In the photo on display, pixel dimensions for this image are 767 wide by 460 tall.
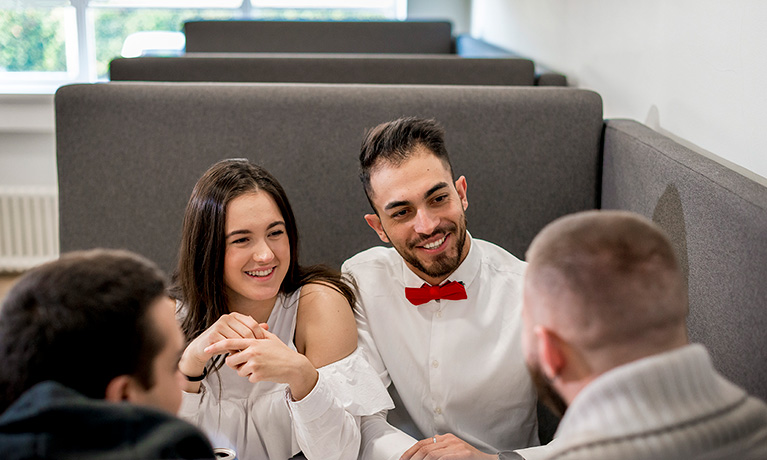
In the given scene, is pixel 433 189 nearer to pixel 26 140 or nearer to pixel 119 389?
pixel 119 389

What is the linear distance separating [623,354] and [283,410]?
1.00 metres

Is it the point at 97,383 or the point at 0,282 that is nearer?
the point at 97,383

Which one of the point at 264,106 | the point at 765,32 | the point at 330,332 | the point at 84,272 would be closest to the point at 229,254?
the point at 330,332

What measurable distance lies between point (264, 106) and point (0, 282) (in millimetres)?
3178

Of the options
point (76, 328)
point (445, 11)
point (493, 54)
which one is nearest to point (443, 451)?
point (76, 328)

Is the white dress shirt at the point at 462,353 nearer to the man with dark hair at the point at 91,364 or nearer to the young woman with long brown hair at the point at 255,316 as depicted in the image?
the young woman with long brown hair at the point at 255,316

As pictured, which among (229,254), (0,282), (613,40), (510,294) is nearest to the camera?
(229,254)

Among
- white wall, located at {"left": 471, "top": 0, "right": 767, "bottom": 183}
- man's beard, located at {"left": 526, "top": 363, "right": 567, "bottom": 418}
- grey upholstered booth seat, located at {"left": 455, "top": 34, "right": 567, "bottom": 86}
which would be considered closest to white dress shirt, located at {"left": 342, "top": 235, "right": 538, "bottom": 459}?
white wall, located at {"left": 471, "top": 0, "right": 767, "bottom": 183}

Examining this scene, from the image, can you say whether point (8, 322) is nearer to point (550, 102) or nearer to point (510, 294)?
point (510, 294)

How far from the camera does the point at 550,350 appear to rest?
0.82 meters

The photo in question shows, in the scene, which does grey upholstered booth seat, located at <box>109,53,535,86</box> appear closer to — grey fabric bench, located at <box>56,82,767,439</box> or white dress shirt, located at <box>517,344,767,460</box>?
grey fabric bench, located at <box>56,82,767,439</box>

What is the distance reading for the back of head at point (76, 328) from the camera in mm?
767

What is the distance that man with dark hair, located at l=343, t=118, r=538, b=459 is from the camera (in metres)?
1.65

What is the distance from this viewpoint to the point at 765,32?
1.38 meters
